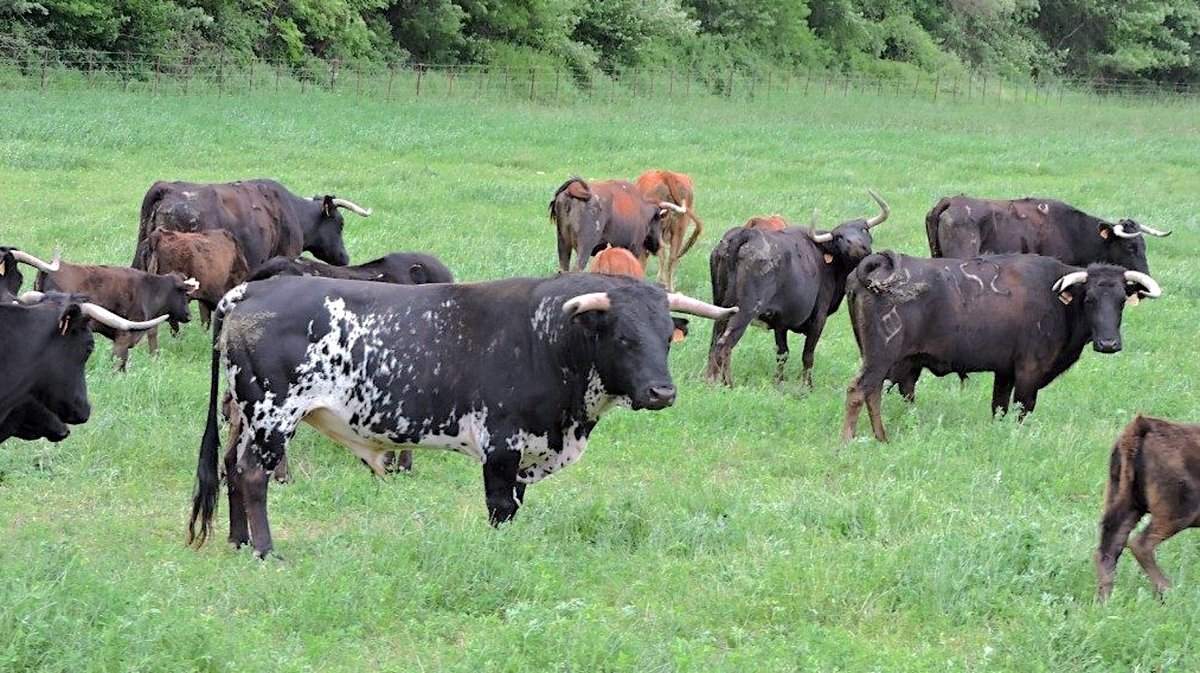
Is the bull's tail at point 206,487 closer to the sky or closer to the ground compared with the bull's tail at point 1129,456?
closer to the ground

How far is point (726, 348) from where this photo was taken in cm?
1255

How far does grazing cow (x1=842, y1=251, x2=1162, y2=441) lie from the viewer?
1106 cm

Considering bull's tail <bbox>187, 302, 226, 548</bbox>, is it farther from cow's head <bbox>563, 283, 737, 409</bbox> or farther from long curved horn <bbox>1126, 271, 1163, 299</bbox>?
long curved horn <bbox>1126, 271, 1163, 299</bbox>

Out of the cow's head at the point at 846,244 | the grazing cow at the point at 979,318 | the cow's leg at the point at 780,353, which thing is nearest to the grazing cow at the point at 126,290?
the cow's leg at the point at 780,353

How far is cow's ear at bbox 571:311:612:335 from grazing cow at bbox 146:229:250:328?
6125 millimetres

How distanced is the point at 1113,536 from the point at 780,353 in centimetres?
645

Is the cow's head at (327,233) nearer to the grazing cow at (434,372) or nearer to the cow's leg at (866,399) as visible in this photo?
the cow's leg at (866,399)

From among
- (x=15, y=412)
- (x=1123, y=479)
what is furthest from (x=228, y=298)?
(x=1123, y=479)

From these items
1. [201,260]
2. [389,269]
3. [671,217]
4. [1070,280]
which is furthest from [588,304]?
[671,217]

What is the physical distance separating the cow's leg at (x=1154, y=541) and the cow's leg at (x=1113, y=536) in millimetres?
63

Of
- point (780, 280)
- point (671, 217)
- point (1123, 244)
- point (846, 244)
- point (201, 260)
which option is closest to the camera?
point (780, 280)

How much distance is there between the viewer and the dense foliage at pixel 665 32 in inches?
1483

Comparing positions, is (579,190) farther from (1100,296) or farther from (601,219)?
(1100,296)

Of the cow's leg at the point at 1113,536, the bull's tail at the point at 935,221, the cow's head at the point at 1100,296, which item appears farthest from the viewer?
the bull's tail at the point at 935,221
